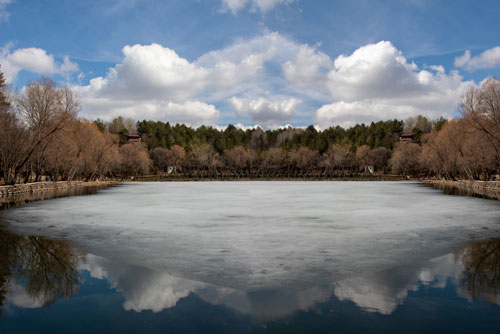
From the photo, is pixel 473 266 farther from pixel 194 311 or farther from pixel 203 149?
pixel 203 149

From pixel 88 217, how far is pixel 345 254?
470 inches

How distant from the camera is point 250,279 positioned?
6.95m

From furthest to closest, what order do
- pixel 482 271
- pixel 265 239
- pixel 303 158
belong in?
pixel 303 158 < pixel 265 239 < pixel 482 271

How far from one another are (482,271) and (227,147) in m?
118

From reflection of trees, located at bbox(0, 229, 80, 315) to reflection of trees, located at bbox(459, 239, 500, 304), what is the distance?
668cm

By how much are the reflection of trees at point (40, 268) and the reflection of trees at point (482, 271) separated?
6.68 metres

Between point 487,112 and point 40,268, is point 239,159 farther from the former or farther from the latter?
point 40,268

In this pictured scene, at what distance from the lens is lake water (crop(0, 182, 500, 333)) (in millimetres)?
5109

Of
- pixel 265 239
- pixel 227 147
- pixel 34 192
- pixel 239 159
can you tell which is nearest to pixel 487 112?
pixel 265 239

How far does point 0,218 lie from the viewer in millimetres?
15930

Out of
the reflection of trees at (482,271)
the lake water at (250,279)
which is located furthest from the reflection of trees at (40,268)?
the reflection of trees at (482,271)

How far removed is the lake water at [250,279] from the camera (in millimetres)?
5109

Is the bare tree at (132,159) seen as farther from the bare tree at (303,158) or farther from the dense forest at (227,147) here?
the bare tree at (303,158)

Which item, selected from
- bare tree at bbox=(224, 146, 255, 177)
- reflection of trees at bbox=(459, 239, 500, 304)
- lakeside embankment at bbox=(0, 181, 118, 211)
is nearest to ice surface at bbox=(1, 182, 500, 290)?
reflection of trees at bbox=(459, 239, 500, 304)
